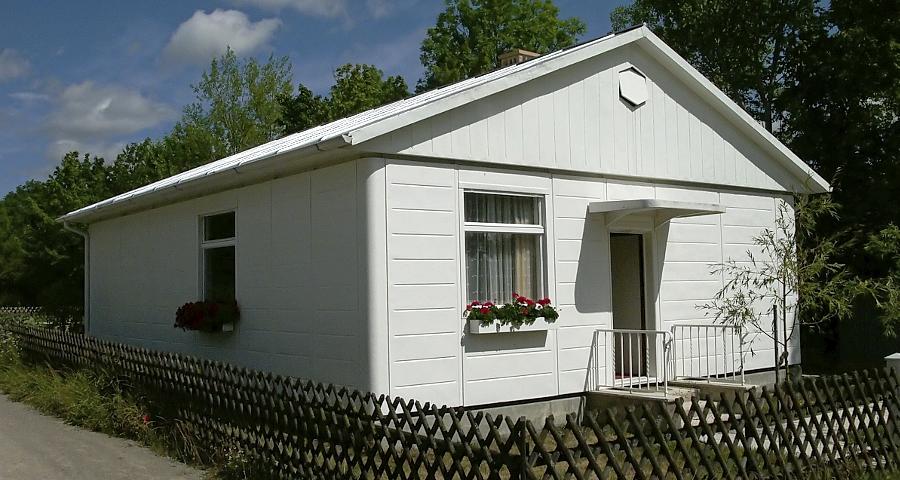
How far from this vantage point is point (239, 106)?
35.3m

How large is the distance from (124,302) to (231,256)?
14.5ft

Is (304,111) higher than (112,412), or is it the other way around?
(304,111)

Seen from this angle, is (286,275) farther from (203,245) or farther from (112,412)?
(112,412)

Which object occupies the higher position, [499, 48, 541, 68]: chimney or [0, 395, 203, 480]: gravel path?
[499, 48, 541, 68]: chimney

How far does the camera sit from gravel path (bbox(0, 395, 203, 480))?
7617mm

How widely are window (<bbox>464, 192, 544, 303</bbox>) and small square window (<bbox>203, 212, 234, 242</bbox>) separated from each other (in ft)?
11.6

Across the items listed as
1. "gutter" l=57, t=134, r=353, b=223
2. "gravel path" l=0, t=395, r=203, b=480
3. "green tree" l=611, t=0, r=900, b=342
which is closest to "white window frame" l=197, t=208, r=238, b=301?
"gutter" l=57, t=134, r=353, b=223

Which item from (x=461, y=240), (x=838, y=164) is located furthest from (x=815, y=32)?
(x=461, y=240)

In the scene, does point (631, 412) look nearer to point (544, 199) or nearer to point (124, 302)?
point (544, 199)

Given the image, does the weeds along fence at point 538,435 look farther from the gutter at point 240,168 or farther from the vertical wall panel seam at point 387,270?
the gutter at point 240,168

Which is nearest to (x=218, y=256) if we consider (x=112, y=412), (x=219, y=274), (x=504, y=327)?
(x=219, y=274)

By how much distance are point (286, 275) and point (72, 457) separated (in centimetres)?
287

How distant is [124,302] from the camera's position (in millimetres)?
14117

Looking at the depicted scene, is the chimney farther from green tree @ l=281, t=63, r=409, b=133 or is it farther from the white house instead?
green tree @ l=281, t=63, r=409, b=133
